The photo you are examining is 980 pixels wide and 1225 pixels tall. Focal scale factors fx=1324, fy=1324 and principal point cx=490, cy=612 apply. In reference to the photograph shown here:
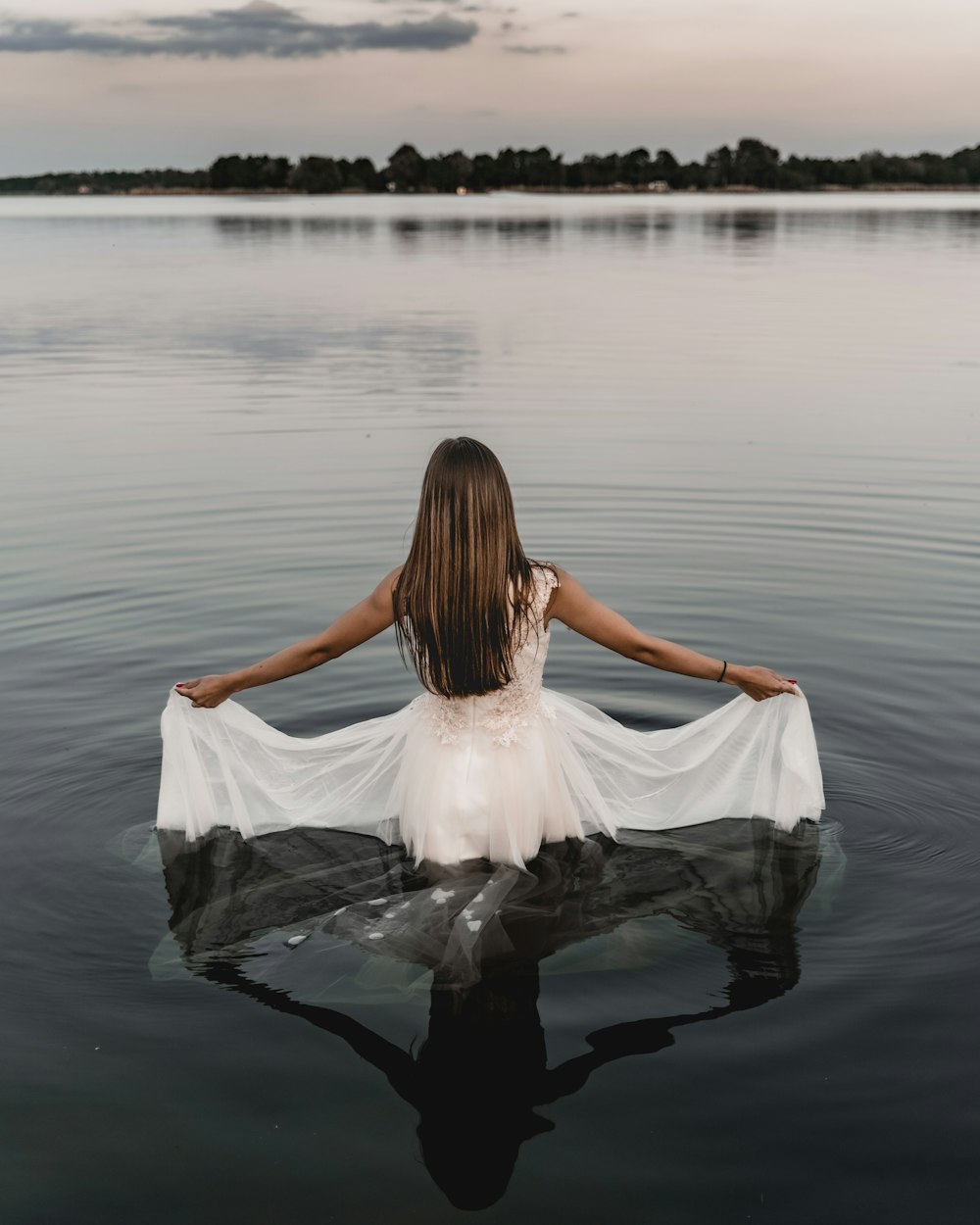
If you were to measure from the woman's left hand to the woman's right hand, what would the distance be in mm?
2322

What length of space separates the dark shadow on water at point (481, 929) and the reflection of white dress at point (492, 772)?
4.7 inches

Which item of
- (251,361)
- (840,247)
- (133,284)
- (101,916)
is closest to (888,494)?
(101,916)

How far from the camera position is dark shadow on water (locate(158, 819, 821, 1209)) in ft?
15.8

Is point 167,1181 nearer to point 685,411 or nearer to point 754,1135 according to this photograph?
point 754,1135

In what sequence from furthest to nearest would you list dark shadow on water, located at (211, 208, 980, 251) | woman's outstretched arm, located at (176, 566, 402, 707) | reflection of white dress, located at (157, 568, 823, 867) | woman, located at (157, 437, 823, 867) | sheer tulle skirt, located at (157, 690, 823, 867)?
1. dark shadow on water, located at (211, 208, 980, 251)
2. sheer tulle skirt, located at (157, 690, 823, 867)
3. reflection of white dress, located at (157, 568, 823, 867)
4. woman's outstretched arm, located at (176, 566, 402, 707)
5. woman, located at (157, 437, 823, 867)

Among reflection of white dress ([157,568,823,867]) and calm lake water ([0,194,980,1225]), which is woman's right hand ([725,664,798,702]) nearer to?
reflection of white dress ([157,568,823,867])

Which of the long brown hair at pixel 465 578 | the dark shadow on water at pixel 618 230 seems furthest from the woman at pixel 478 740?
the dark shadow on water at pixel 618 230

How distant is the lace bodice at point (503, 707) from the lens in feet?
18.8

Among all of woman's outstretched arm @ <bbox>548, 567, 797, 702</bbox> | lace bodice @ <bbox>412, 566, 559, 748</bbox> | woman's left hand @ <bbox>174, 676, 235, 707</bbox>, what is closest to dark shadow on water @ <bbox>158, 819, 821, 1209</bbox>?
lace bodice @ <bbox>412, 566, 559, 748</bbox>

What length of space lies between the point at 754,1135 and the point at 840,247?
198 ft

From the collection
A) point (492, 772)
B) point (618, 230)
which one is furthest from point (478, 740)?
point (618, 230)

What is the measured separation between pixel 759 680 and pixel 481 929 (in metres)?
1.75

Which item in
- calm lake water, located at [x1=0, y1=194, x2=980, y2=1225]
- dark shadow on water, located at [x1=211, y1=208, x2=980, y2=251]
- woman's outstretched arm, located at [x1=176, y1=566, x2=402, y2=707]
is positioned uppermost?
dark shadow on water, located at [x1=211, y1=208, x2=980, y2=251]

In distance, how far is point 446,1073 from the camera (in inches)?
193
